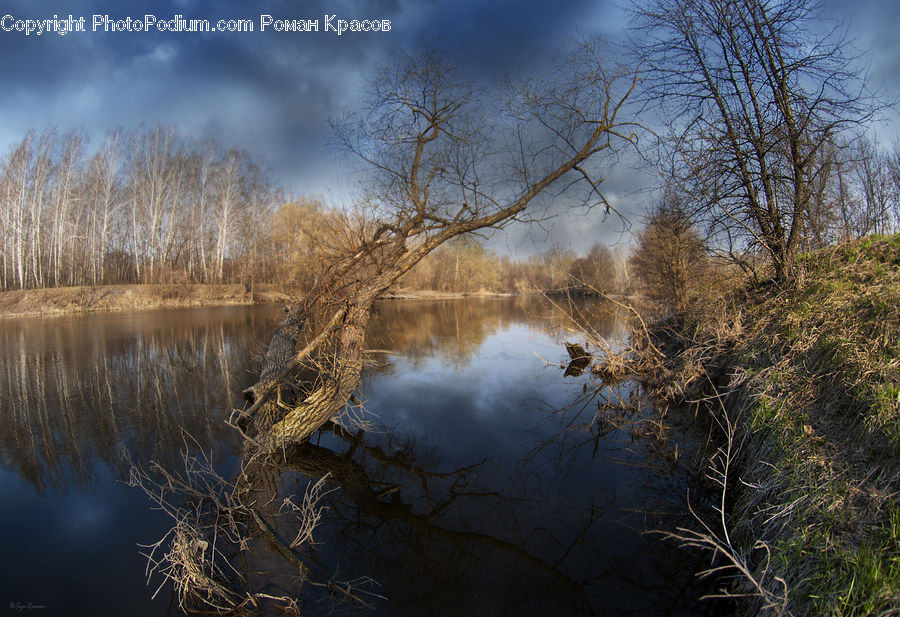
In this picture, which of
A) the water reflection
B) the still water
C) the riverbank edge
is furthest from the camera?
the riverbank edge

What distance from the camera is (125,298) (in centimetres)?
2858

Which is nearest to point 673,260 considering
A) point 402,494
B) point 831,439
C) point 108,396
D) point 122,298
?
point 831,439

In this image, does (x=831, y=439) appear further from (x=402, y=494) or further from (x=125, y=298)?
(x=125, y=298)

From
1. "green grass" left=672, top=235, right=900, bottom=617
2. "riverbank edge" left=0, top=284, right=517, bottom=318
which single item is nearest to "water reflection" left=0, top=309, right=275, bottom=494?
"green grass" left=672, top=235, right=900, bottom=617

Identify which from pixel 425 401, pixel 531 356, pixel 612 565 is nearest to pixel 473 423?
pixel 425 401

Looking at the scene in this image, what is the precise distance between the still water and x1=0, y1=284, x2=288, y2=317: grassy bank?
1435 cm

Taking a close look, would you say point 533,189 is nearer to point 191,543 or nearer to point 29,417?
point 191,543

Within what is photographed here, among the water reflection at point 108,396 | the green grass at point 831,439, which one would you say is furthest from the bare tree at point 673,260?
the water reflection at point 108,396

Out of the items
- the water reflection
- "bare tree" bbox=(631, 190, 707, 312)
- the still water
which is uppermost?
"bare tree" bbox=(631, 190, 707, 312)

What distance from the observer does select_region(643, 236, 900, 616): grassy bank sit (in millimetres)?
2119

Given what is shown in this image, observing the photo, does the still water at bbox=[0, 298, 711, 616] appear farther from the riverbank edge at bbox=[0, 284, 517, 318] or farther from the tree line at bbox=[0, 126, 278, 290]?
the tree line at bbox=[0, 126, 278, 290]

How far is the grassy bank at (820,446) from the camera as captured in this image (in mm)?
2119

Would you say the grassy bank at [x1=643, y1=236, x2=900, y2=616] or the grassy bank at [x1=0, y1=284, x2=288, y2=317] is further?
the grassy bank at [x1=0, y1=284, x2=288, y2=317]

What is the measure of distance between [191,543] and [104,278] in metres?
43.7
